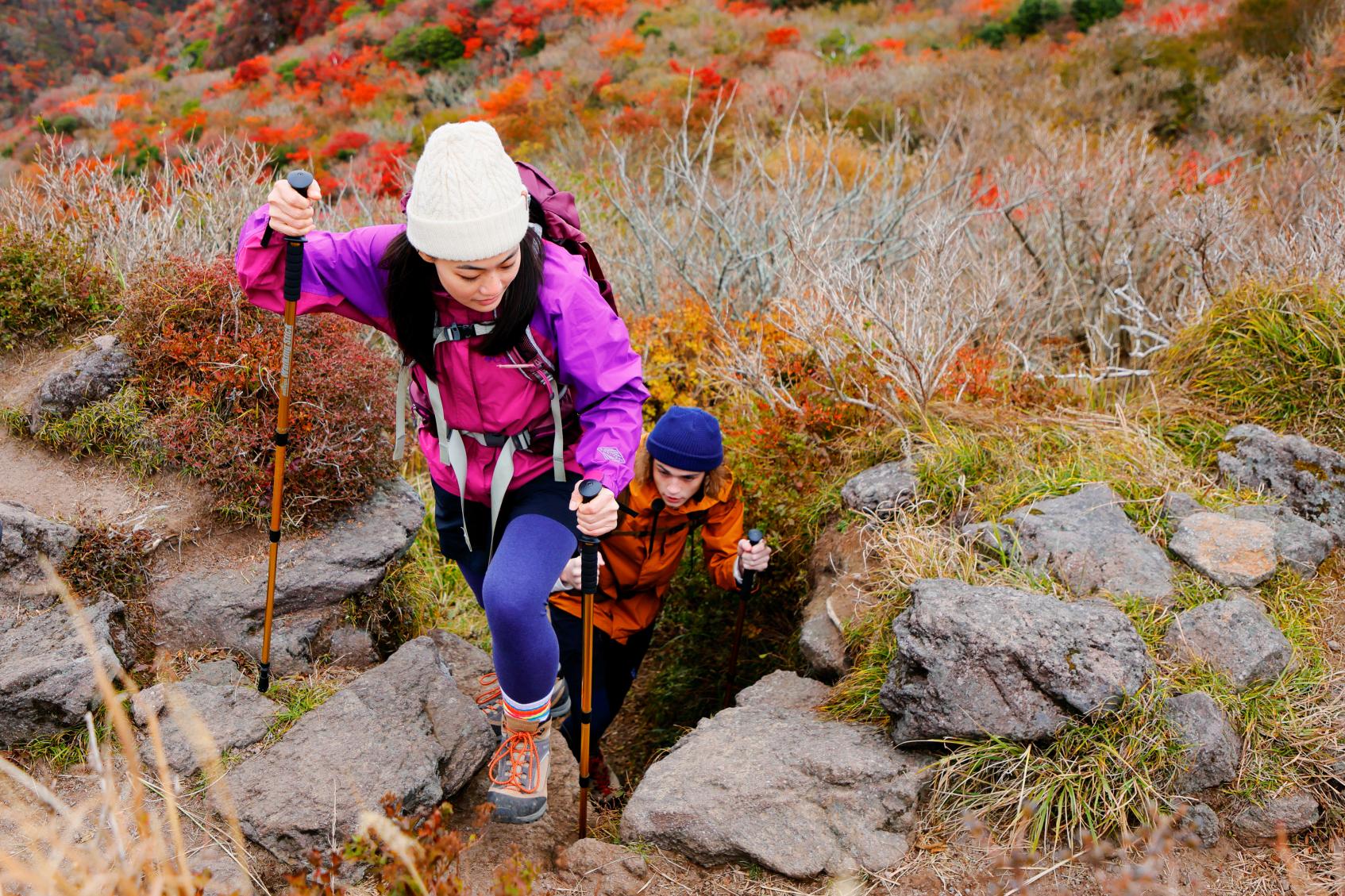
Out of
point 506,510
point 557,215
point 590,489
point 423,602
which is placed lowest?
point 423,602

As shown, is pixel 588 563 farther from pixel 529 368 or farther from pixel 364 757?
pixel 364 757

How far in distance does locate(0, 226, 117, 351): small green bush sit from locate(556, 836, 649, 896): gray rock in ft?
12.7

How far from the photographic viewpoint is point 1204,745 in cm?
300

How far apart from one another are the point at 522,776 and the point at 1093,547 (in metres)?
2.41

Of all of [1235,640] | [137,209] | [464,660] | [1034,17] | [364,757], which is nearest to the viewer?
[1235,640]

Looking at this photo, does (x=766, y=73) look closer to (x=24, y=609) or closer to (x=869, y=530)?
(x=869, y=530)

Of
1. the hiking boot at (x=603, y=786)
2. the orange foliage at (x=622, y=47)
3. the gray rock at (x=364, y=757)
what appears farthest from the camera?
the orange foliage at (x=622, y=47)

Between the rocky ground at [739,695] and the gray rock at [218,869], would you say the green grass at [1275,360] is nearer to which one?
the rocky ground at [739,695]

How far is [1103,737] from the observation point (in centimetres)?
304

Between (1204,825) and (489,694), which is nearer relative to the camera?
(1204,825)

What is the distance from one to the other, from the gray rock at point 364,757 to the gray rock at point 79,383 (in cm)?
196

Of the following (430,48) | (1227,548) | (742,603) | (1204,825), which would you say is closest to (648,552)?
(742,603)

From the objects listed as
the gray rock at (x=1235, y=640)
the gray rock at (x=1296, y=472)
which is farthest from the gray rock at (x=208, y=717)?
the gray rock at (x=1296, y=472)

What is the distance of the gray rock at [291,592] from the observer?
155 inches
